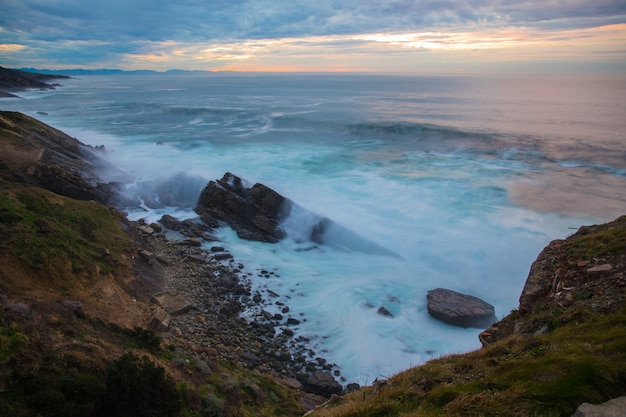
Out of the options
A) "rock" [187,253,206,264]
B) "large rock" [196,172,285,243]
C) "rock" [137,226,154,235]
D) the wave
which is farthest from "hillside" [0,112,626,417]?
the wave

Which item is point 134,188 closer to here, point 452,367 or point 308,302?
point 308,302

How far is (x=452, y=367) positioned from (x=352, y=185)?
934 inches

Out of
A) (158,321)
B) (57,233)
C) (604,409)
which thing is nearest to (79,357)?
(158,321)

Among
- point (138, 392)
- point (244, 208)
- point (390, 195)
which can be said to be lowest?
point (390, 195)

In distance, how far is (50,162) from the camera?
76.2 ft

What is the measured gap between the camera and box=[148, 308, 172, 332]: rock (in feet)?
35.7

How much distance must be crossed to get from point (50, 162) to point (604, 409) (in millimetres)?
26022

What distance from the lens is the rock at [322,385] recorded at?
11.3 m

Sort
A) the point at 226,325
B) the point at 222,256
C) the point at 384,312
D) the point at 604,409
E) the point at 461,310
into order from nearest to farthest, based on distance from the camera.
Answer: the point at 604,409
the point at 226,325
the point at 461,310
the point at 384,312
the point at 222,256

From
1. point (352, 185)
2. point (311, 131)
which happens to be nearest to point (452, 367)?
point (352, 185)

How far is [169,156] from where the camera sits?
37656 millimetres

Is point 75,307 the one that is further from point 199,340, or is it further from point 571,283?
point 571,283

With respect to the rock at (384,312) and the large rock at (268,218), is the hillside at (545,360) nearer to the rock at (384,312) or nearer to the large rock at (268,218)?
the rock at (384,312)

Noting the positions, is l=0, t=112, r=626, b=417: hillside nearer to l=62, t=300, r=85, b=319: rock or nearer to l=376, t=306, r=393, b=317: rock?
l=62, t=300, r=85, b=319: rock
